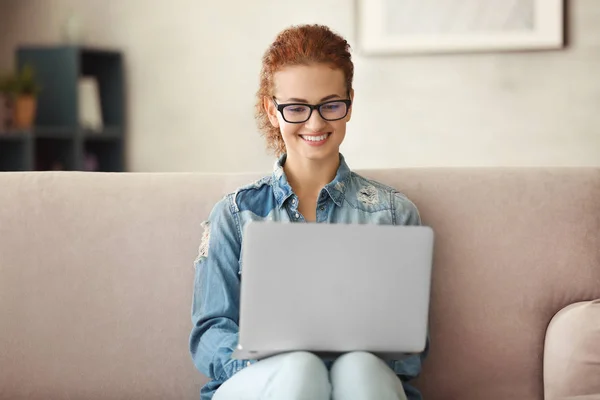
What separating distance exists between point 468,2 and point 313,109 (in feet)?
7.76

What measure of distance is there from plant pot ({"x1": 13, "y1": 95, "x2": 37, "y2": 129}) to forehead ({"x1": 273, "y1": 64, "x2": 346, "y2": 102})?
2.61 meters

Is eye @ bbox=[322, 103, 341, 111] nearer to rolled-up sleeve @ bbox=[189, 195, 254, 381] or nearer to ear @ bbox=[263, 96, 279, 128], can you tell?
ear @ bbox=[263, 96, 279, 128]

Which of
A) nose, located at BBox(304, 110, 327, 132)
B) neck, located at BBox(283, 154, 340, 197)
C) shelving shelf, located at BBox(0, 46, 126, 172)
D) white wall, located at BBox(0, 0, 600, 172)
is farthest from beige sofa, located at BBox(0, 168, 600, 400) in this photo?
shelving shelf, located at BBox(0, 46, 126, 172)

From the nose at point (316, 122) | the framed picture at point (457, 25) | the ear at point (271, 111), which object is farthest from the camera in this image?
the framed picture at point (457, 25)

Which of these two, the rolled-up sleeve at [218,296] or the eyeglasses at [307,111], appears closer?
the rolled-up sleeve at [218,296]

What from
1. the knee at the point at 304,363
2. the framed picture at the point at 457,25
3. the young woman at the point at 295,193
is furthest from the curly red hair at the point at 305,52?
the framed picture at the point at 457,25

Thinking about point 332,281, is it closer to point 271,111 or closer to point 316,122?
point 316,122

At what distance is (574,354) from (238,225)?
2.37ft

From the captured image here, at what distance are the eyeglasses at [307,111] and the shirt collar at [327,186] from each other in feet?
0.41

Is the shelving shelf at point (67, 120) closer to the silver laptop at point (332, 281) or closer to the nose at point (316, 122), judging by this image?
the nose at point (316, 122)

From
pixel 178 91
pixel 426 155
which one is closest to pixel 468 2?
pixel 426 155

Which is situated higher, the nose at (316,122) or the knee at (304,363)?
the nose at (316,122)

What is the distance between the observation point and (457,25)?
12.7 feet

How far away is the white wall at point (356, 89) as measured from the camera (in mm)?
3842
